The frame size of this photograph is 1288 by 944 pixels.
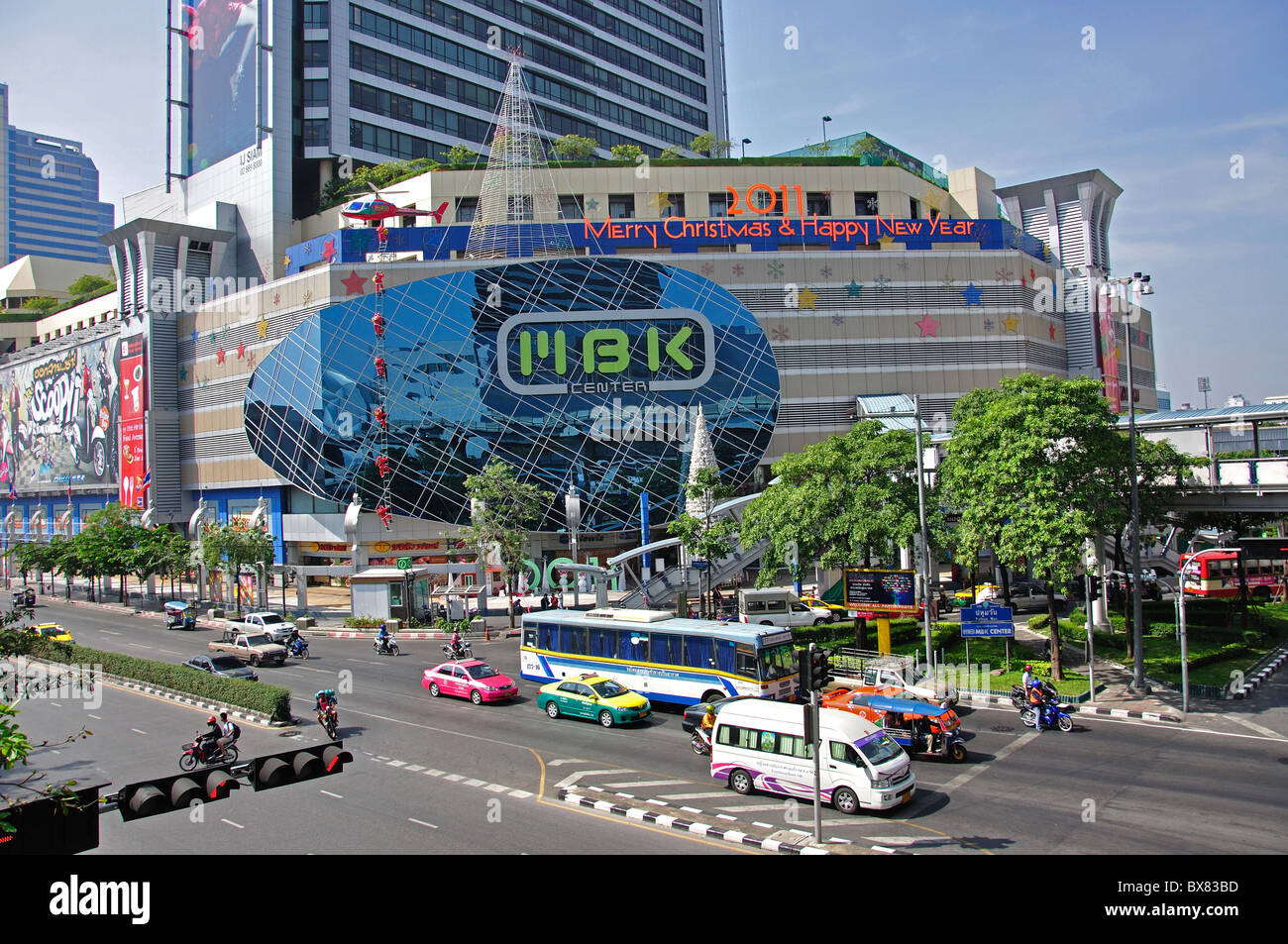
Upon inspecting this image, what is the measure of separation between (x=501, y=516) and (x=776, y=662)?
25.6 m

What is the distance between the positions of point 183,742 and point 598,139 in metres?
88.2

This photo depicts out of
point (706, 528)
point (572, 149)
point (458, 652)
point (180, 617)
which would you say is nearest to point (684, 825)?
point (458, 652)

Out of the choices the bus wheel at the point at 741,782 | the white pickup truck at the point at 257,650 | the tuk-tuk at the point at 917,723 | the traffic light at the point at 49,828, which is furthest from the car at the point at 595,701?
the traffic light at the point at 49,828

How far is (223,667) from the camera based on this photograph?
31.7m

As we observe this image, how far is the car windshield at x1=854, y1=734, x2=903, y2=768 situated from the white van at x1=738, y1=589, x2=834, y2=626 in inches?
820

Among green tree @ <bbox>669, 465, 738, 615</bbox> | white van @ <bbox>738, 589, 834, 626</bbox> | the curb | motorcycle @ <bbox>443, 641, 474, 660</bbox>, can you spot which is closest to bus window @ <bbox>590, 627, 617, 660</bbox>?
motorcycle @ <bbox>443, 641, 474, 660</bbox>

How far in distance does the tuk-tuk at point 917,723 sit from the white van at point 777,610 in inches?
676

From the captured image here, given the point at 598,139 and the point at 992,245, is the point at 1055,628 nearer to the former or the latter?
the point at 992,245

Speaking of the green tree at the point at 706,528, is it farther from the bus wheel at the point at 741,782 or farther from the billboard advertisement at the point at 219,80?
the billboard advertisement at the point at 219,80

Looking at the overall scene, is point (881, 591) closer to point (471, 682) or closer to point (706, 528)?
point (706, 528)

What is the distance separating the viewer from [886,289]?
217ft

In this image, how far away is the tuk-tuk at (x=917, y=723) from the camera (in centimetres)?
2092

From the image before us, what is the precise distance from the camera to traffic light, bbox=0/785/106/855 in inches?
352

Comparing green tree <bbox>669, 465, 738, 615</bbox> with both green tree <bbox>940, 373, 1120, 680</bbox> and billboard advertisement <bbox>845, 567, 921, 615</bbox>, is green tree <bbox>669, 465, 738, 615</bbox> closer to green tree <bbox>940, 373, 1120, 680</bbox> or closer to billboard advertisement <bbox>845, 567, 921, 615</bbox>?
billboard advertisement <bbox>845, 567, 921, 615</bbox>
